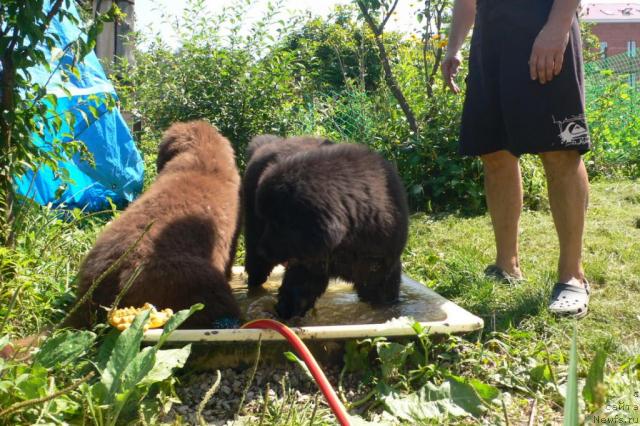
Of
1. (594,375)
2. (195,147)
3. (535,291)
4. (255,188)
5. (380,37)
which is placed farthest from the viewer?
(380,37)

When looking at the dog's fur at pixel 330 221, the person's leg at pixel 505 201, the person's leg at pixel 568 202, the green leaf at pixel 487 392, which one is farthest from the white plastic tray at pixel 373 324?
the person's leg at pixel 568 202

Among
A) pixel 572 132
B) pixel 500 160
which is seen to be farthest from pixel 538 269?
pixel 572 132

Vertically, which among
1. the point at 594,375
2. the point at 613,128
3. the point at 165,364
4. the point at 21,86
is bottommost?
the point at 594,375

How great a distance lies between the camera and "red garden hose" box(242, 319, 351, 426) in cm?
196

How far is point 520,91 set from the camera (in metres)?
3.34

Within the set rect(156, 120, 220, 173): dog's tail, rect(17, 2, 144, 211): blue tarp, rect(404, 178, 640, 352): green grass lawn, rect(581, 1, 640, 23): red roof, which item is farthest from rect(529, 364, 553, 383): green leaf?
rect(581, 1, 640, 23): red roof

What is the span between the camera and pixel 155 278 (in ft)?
8.41

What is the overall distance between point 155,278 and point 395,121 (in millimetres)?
4858

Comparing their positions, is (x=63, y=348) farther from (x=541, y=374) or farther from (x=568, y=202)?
(x=568, y=202)

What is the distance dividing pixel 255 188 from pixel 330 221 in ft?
2.76

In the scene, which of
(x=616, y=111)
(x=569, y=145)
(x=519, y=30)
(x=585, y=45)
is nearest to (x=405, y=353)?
(x=569, y=145)

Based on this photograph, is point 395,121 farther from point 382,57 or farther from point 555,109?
point 555,109

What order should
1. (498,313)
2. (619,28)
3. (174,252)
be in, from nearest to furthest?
1. (174,252)
2. (498,313)
3. (619,28)

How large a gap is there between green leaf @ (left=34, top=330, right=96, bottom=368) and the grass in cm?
8
